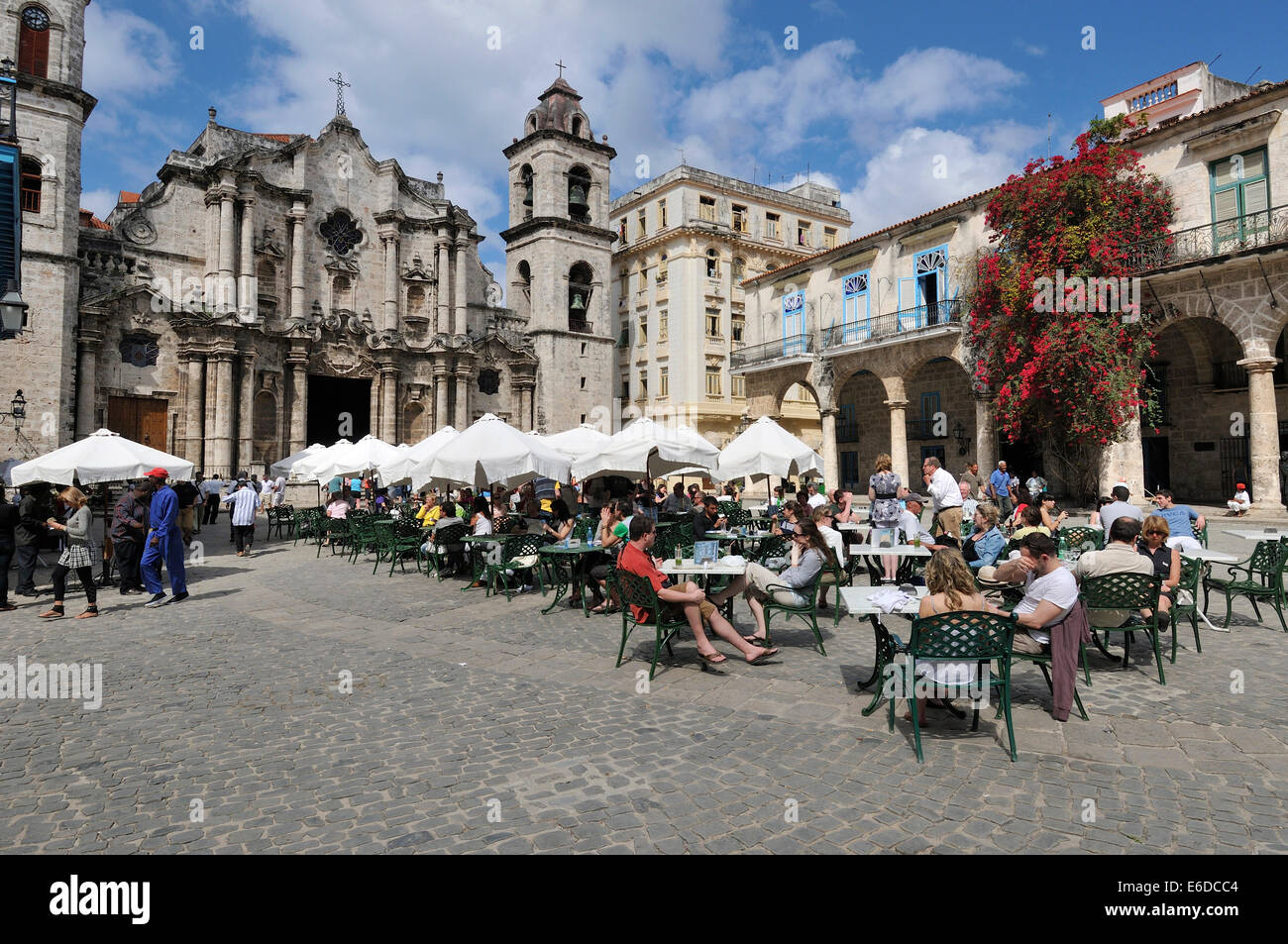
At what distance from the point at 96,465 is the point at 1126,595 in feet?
45.5

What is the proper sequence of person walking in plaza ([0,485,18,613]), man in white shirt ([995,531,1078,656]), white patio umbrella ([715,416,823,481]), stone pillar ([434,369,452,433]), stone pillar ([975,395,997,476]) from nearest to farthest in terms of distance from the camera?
1. man in white shirt ([995,531,1078,656])
2. person walking in plaza ([0,485,18,613])
3. white patio umbrella ([715,416,823,481])
4. stone pillar ([975,395,997,476])
5. stone pillar ([434,369,452,433])

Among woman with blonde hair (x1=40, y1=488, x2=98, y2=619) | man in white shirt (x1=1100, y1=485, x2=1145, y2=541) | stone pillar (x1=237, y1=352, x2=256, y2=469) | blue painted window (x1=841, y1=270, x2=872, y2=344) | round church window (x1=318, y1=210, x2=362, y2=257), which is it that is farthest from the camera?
round church window (x1=318, y1=210, x2=362, y2=257)

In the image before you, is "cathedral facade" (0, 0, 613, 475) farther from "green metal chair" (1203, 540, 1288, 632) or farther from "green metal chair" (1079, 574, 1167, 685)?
"green metal chair" (1203, 540, 1288, 632)

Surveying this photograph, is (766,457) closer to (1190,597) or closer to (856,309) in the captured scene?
(1190,597)

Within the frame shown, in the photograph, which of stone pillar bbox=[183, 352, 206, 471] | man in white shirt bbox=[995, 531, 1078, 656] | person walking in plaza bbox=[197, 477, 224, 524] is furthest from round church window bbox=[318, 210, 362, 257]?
man in white shirt bbox=[995, 531, 1078, 656]

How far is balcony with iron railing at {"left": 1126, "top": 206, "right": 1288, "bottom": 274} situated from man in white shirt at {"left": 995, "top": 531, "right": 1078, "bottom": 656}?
1725cm

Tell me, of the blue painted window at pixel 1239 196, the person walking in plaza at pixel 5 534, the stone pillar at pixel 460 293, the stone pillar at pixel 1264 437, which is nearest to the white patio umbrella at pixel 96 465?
the person walking in plaza at pixel 5 534

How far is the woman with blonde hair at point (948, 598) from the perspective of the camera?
4.32 meters

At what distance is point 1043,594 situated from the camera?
4824 millimetres

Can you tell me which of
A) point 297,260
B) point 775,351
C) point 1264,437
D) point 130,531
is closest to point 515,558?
point 130,531

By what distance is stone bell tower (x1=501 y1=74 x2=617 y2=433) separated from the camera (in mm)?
35656

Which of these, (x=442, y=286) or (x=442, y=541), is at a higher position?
(x=442, y=286)
